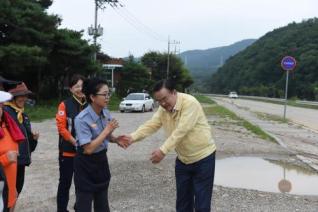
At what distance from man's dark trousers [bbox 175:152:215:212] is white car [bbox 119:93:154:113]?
81.7 ft

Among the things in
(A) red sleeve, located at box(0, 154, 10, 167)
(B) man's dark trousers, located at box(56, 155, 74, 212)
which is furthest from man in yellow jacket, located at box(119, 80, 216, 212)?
(A) red sleeve, located at box(0, 154, 10, 167)

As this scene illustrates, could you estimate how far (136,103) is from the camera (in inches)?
1182

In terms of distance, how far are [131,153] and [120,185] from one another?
11.7 feet

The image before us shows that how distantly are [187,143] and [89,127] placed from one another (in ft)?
3.44

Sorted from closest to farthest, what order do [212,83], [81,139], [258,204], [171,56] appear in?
[81,139] → [258,204] → [171,56] → [212,83]

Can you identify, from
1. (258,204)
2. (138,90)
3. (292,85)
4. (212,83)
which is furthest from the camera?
(212,83)

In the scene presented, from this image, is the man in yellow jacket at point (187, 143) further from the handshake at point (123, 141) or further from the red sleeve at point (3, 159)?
the red sleeve at point (3, 159)

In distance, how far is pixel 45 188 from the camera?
7.25m

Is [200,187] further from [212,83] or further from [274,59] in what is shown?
[212,83]

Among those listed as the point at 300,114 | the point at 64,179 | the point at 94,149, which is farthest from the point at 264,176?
the point at 300,114

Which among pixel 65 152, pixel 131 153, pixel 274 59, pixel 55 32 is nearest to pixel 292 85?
pixel 274 59

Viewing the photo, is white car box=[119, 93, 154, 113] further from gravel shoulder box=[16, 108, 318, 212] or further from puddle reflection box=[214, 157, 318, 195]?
puddle reflection box=[214, 157, 318, 195]

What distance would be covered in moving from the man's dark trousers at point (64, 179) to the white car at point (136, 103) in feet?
79.1

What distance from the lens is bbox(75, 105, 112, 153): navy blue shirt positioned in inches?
164
